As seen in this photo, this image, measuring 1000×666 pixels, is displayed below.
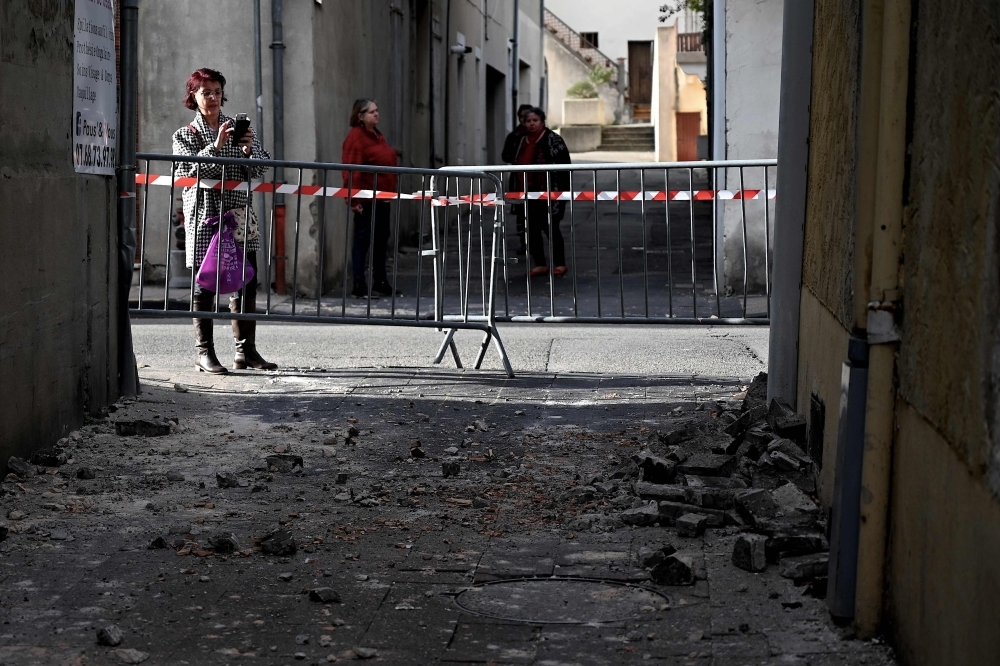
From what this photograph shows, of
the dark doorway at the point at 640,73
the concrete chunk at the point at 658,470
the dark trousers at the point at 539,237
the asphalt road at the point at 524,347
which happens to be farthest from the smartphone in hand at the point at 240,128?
the dark doorway at the point at 640,73

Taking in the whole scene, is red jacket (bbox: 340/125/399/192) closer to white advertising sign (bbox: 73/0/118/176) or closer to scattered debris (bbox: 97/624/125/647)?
white advertising sign (bbox: 73/0/118/176)

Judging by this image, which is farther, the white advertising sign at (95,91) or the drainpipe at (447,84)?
the drainpipe at (447,84)

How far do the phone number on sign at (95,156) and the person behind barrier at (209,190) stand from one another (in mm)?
1166

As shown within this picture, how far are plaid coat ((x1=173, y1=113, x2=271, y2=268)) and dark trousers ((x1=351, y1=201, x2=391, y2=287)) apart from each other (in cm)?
488

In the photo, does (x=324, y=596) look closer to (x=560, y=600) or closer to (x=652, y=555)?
(x=560, y=600)

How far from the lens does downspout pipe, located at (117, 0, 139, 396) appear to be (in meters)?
7.52

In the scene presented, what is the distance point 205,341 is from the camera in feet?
28.6

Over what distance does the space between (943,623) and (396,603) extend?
1.77 metres

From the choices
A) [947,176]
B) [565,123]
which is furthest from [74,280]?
[565,123]

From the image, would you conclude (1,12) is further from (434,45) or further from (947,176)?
(434,45)

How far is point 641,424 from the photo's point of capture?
718cm

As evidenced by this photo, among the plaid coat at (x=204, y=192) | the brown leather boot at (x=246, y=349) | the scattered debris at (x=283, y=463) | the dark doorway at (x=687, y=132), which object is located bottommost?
the scattered debris at (x=283, y=463)

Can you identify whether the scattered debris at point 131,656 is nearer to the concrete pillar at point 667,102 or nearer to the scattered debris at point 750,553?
the scattered debris at point 750,553

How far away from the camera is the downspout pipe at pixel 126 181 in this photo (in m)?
7.52
